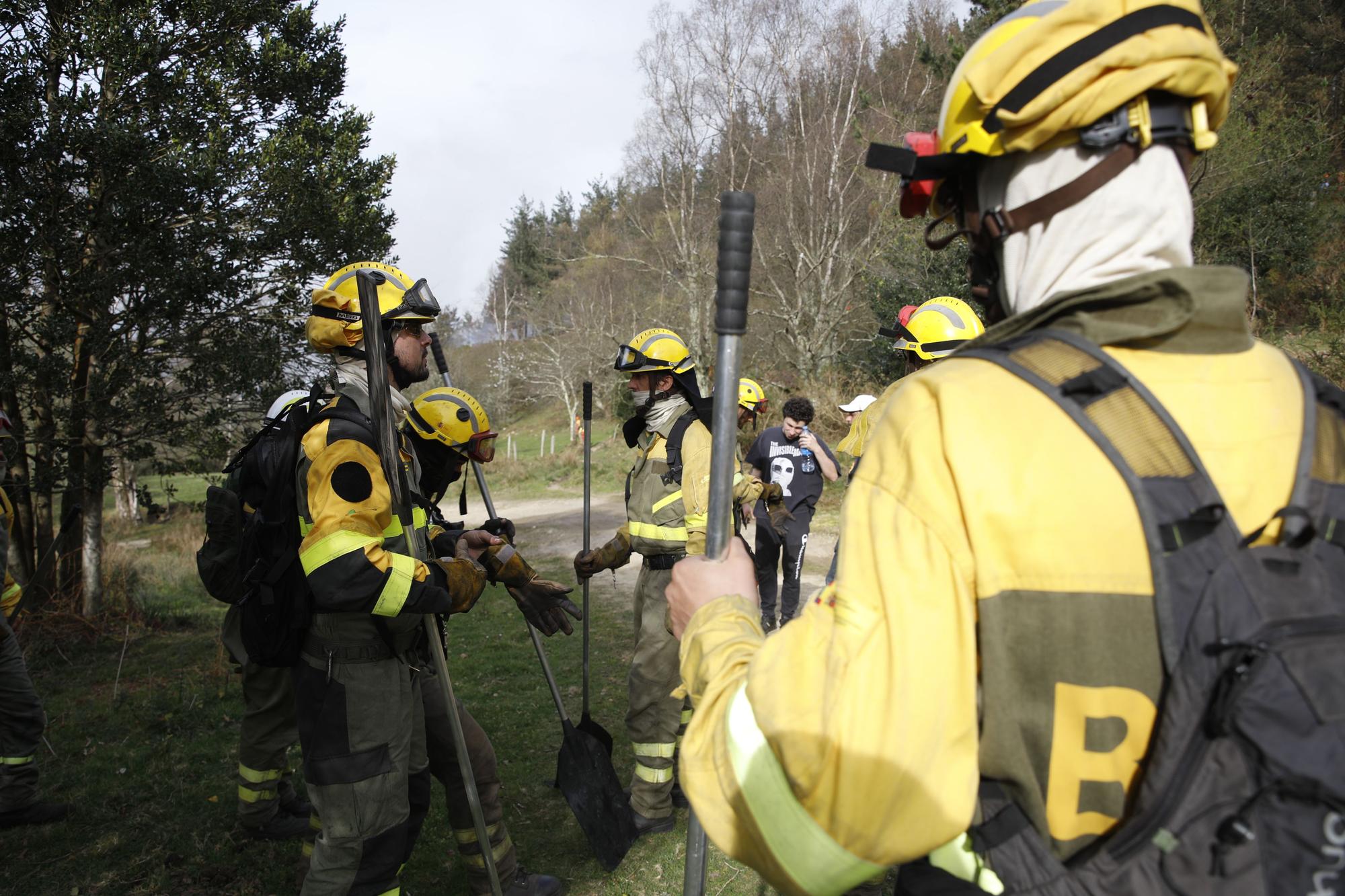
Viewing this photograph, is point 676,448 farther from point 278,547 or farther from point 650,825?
point 278,547

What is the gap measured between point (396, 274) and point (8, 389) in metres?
6.02

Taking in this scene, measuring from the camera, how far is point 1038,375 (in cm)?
102

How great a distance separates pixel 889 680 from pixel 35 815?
557cm

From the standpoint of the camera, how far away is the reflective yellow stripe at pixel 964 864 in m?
1.04

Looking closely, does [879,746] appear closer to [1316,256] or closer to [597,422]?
[1316,256]

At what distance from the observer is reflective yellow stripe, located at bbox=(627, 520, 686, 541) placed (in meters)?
4.61

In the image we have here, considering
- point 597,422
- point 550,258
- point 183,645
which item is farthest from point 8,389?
point 550,258

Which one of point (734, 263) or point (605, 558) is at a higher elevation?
point (734, 263)

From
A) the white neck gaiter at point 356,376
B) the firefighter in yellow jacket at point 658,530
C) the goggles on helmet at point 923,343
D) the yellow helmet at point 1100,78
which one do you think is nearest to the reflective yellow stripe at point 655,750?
the firefighter in yellow jacket at point 658,530

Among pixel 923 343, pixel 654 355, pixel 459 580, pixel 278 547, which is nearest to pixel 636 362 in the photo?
pixel 654 355

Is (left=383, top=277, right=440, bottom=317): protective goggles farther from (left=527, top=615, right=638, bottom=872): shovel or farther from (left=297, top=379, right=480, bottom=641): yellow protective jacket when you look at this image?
(left=527, top=615, right=638, bottom=872): shovel

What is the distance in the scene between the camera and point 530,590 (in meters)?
3.71

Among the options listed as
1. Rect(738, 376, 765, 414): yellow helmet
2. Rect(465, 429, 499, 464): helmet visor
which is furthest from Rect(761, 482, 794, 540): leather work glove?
Rect(465, 429, 499, 464): helmet visor

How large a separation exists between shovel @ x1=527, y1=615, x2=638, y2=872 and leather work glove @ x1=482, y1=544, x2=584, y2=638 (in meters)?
0.78
